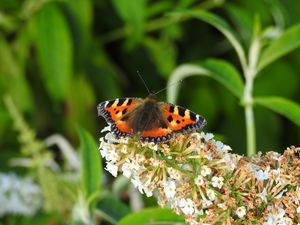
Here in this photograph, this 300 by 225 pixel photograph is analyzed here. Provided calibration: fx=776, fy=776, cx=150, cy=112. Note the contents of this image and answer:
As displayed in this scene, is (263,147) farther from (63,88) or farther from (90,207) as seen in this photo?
(90,207)

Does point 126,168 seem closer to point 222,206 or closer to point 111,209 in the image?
point 222,206

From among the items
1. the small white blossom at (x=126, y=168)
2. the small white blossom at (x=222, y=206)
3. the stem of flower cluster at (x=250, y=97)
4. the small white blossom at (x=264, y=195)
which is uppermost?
the stem of flower cluster at (x=250, y=97)

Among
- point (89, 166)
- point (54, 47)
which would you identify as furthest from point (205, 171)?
point (54, 47)

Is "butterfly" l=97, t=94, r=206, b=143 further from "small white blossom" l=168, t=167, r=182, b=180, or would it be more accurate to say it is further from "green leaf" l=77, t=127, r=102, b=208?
"green leaf" l=77, t=127, r=102, b=208

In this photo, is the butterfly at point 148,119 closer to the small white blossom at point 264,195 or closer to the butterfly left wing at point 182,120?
the butterfly left wing at point 182,120

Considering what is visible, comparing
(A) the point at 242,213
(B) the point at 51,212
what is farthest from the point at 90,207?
(A) the point at 242,213

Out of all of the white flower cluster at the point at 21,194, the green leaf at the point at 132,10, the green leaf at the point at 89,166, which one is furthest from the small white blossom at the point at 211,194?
the green leaf at the point at 132,10
